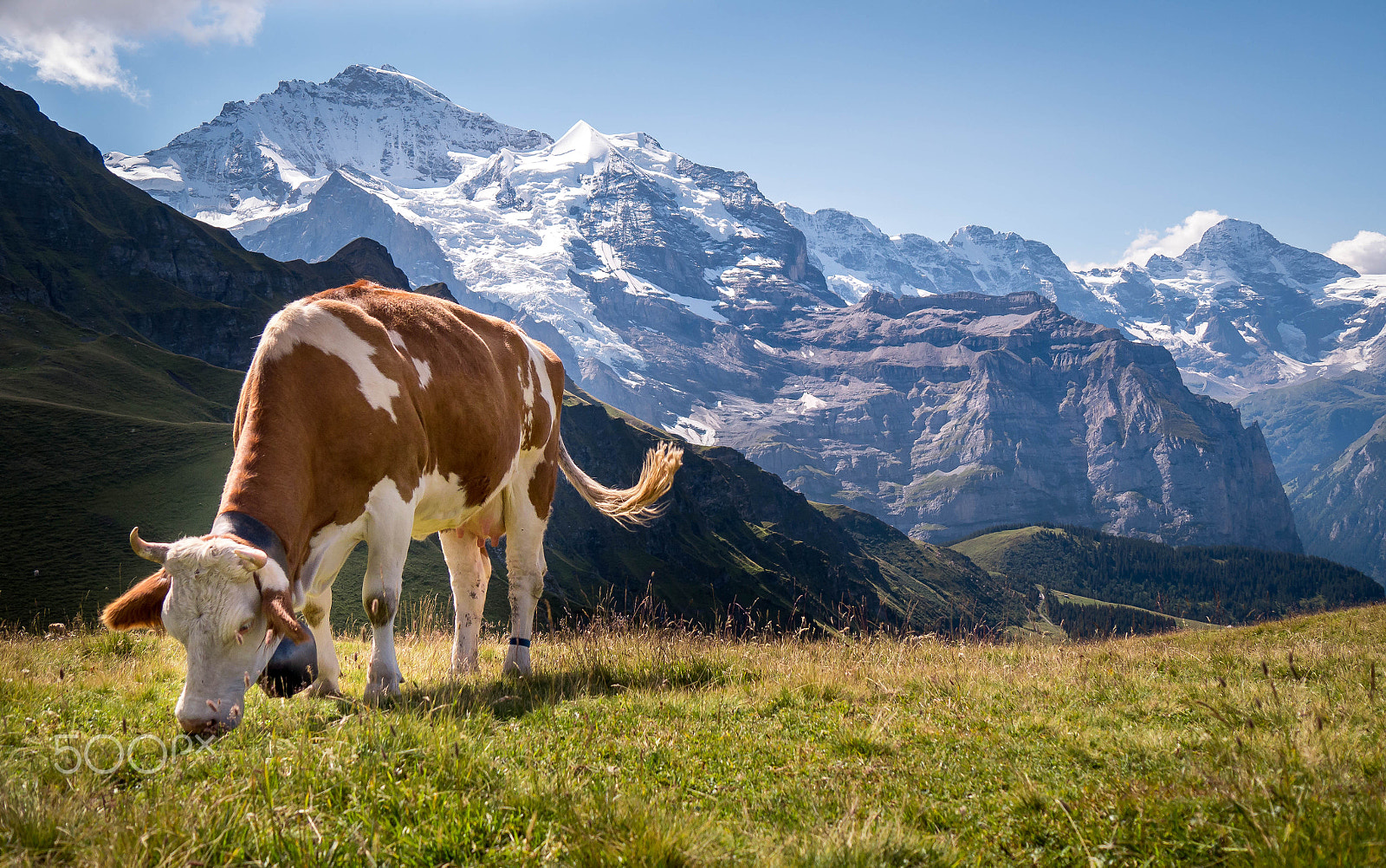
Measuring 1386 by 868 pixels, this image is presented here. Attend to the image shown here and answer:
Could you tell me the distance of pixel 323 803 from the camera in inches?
148

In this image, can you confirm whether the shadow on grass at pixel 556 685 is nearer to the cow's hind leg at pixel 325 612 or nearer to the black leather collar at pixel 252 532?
the cow's hind leg at pixel 325 612

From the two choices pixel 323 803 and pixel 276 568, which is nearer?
pixel 323 803

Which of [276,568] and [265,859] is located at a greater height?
[276,568]

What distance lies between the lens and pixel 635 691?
735 cm

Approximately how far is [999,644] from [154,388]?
128763mm

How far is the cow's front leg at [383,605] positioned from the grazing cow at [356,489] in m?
0.01

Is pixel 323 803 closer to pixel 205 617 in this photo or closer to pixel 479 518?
pixel 205 617

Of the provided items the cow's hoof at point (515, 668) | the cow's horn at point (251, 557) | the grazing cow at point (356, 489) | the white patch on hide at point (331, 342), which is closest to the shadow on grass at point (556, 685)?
the cow's hoof at point (515, 668)

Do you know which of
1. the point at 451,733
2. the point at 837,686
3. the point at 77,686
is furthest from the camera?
the point at 837,686

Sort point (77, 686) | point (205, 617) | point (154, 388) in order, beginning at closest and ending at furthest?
point (205, 617) → point (77, 686) → point (154, 388)

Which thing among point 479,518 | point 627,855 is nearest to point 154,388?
point 479,518

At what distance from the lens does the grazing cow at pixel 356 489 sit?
523 cm

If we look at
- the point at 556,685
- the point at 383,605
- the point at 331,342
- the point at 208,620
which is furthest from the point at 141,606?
the point at 556,685

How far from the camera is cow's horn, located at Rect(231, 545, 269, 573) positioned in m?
5.17
